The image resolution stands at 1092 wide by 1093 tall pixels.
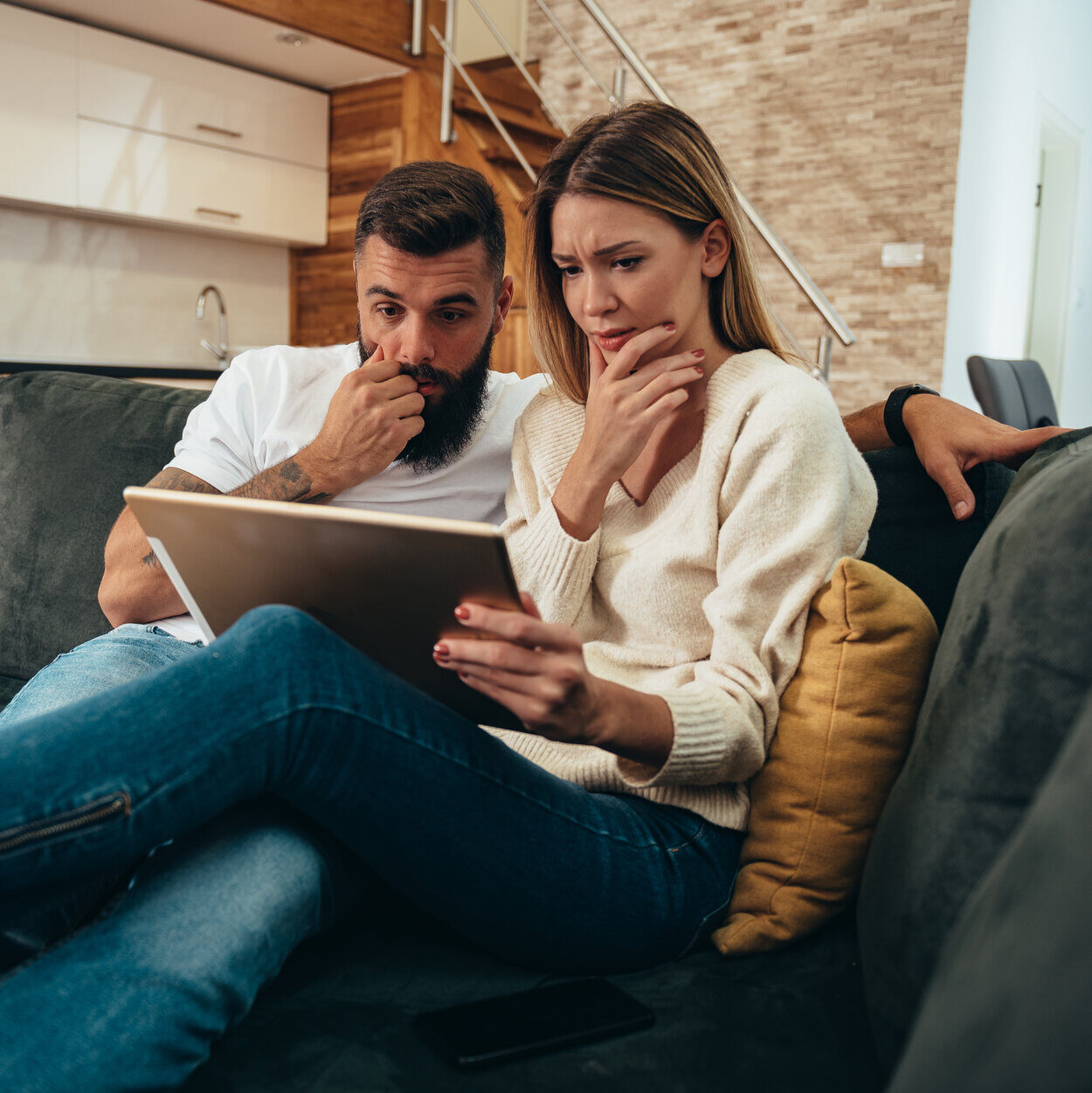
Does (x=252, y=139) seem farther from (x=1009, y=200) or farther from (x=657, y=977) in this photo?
(x=657, y=977)

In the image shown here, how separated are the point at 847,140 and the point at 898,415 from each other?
13.3ft

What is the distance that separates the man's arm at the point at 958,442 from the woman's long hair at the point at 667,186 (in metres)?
0.19

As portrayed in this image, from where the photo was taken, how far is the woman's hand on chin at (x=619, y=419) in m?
1.20

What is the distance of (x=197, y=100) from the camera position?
4465 millimetres

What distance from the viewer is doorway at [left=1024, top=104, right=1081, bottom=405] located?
646 centimetres

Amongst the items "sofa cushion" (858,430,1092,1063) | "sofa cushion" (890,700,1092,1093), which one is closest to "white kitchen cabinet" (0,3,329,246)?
"sofa cushion" (858,430,1092,1063)

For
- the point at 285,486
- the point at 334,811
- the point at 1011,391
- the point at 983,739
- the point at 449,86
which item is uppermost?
the point at 449,86

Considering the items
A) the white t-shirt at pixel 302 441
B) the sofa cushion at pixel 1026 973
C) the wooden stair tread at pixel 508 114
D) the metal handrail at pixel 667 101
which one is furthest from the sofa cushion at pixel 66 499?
the wooden stair tread at pixel 508 114

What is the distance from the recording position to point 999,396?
2873 millimetres

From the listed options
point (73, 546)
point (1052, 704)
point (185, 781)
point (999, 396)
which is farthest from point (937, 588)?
point (999, 396)

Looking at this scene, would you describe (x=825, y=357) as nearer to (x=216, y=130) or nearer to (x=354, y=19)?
(x=354, y=19)

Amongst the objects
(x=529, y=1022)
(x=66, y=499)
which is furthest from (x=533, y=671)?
(x=66, y=499)

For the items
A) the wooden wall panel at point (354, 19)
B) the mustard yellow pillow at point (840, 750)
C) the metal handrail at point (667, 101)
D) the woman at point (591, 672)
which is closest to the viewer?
the woman at point (591, 672)

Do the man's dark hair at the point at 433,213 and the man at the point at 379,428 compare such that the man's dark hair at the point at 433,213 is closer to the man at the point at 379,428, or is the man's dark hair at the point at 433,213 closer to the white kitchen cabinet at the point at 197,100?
the man at the point at 379,428
